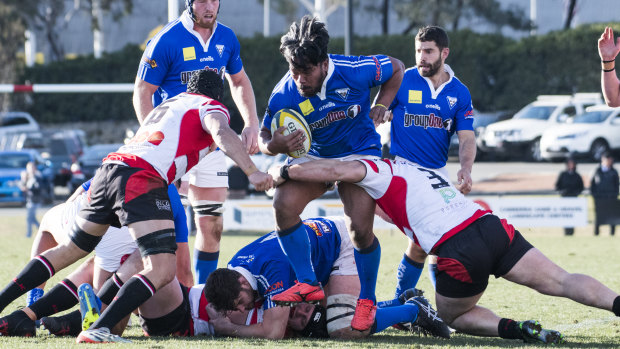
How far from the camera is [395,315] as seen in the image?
6.34 meters

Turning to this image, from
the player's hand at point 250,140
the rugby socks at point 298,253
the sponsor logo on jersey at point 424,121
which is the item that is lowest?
the rugby socks at point 298,253

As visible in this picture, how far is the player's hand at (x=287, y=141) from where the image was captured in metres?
6.12

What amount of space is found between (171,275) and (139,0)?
160 feet

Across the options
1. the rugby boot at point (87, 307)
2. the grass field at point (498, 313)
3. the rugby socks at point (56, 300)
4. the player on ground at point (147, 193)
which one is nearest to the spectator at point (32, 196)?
the grass field at point (498, 313)

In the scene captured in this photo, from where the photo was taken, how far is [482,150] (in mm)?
31906

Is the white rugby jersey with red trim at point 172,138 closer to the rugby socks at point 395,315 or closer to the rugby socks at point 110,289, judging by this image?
the rugby socks at point 110,289

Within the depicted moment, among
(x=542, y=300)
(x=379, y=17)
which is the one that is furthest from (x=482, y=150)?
(x=542, y=300)

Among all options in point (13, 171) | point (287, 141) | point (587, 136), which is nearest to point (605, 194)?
point (587, 136)

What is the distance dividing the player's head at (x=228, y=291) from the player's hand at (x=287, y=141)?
919 mm

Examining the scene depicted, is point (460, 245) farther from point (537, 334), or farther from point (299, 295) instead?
point (299, 295)

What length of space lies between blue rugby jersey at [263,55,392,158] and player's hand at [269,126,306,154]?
0.30m

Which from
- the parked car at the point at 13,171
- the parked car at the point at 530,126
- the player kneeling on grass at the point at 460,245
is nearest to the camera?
the player kneeling on grass at the point at 460,245

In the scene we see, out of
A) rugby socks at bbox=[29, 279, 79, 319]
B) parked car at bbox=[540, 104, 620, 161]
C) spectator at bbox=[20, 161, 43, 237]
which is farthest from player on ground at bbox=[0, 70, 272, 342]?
parked car at bbox=[540, 104, 620, 161]

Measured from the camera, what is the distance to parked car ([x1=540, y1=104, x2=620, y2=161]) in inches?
1113
